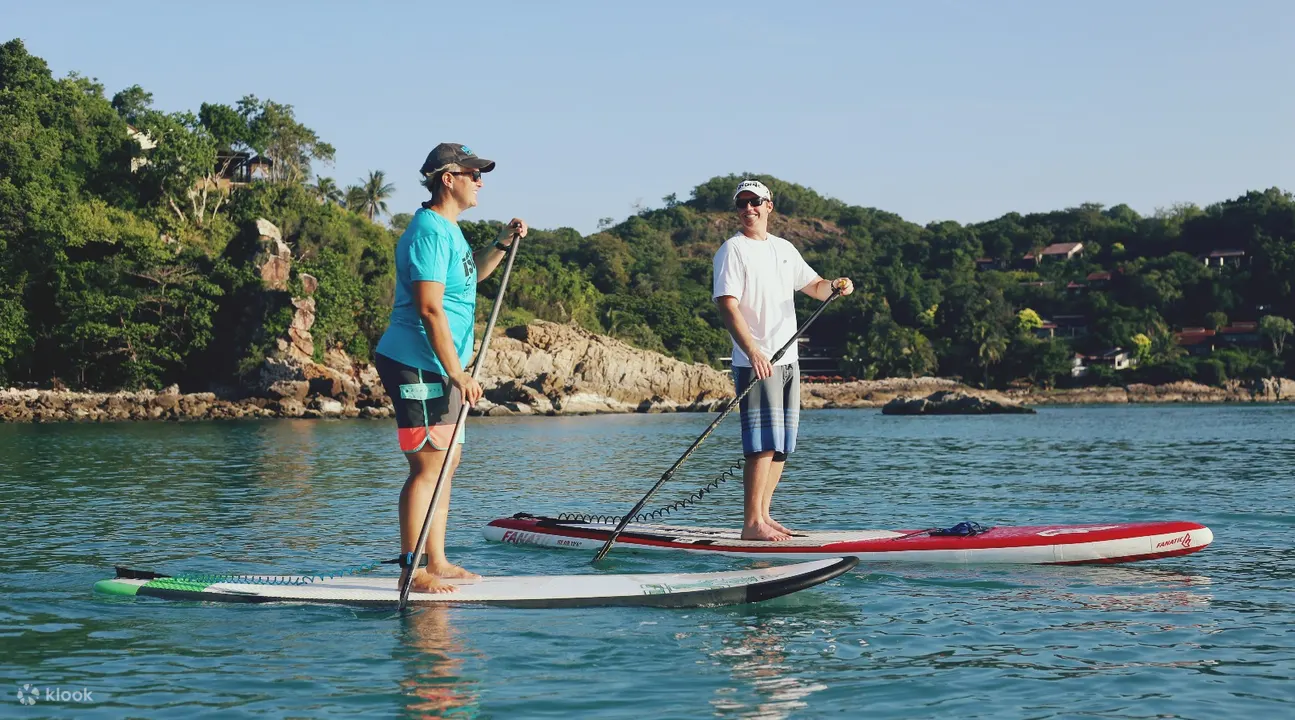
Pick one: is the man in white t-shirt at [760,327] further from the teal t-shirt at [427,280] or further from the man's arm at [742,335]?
the teal t-shirt at [427,280]

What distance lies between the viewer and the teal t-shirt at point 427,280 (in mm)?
6422

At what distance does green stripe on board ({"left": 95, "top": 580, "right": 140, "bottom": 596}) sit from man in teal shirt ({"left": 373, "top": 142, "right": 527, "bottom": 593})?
69.4 inches

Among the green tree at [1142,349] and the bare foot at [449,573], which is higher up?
the green tree at [1142,349]

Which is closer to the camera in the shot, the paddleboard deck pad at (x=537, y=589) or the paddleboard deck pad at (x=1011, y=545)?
the paddleboard deck pad at (x=537, y=589)

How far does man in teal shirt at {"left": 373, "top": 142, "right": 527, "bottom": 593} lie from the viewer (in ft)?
20.9

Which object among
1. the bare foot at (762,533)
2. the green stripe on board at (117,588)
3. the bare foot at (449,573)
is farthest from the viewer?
the bare foot at (762,533)

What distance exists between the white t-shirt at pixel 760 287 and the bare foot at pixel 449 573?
278cm

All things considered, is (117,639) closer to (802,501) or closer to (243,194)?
(802,501)

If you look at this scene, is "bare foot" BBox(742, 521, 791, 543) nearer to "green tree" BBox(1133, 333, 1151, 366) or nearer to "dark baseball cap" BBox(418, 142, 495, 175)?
"dark baseball cap" BBox(418, 142, 495, 175)

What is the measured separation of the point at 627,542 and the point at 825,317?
11240 centimetres

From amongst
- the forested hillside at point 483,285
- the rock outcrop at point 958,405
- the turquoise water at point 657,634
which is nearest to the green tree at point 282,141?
the forested hillside at point 483,285

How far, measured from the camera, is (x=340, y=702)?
4.70 m

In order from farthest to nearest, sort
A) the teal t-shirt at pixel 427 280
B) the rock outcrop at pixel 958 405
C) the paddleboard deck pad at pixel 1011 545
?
the rock outcrop at pixel 958 405
the paddleboard deck pad at pixel 1011 545
the teal t-shirt at pixel 427 280

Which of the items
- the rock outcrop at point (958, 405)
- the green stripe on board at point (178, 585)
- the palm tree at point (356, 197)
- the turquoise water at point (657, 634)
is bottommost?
the turquoise water at point (657, 634)
